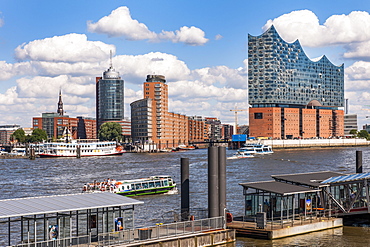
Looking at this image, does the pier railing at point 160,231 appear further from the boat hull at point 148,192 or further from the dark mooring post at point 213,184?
the boat hull at point 148,192

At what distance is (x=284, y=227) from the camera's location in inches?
1305

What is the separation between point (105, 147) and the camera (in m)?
174

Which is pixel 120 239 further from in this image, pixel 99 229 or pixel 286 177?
pixel 286 177

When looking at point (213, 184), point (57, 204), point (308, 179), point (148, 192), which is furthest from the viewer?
point (148, 192)

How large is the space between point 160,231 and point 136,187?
32979mm

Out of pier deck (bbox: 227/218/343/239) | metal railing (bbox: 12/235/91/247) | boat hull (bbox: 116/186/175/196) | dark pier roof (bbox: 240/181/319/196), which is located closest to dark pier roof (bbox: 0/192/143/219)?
metal railing (bbox: 12/235/91/247)

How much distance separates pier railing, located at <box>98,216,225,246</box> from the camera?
2650 centimetres

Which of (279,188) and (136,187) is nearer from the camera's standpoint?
(279,188)

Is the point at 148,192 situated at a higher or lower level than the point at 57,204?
lower

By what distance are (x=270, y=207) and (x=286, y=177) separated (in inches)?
207

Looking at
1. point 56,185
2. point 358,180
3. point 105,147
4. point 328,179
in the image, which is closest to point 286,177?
point 328,179

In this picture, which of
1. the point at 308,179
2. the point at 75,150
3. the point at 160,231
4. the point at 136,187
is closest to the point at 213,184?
the point at 160,231

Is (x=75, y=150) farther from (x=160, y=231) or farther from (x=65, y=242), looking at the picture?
(x=65, y=242)

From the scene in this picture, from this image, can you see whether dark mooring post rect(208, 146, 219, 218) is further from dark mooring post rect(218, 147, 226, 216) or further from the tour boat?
the tour boat
